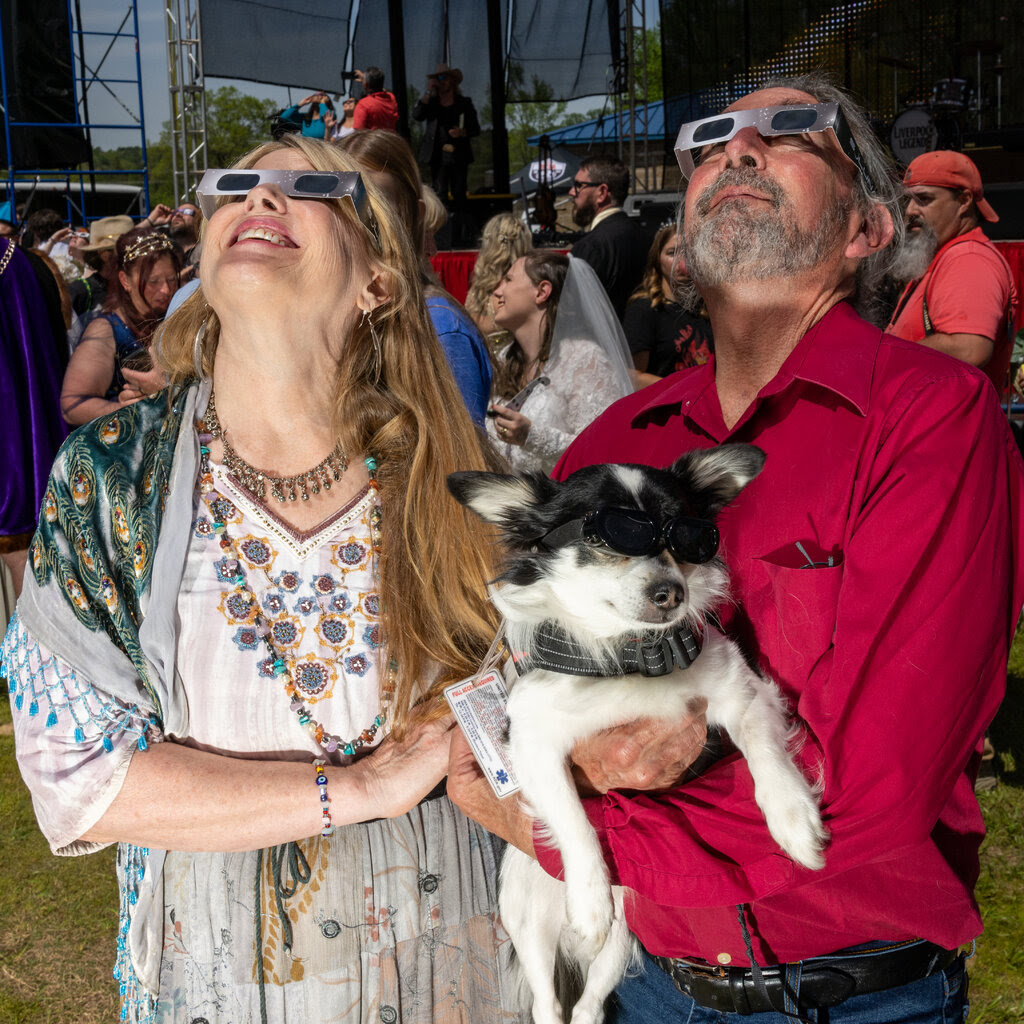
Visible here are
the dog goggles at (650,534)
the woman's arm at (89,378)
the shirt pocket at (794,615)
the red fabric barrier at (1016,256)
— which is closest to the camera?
the shirt pocket at (794,615)

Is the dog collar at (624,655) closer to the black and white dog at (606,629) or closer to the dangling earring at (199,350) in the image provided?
the black and white dog at (606,629)

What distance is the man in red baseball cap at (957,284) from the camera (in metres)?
4.51

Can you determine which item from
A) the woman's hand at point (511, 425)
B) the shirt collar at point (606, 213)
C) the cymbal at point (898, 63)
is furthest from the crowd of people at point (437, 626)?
the cymbal at point (898, 63)

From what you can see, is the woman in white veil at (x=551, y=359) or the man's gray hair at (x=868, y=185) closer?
the man's gray hair at (x=868, y=185)

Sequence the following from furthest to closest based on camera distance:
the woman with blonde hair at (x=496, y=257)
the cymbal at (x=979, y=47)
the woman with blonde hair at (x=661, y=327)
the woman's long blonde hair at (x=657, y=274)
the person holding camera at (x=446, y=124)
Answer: the cymbal at (x=979, y=47)
the person holding camera at (x=446, y=124)
the woman's long blonde hair at (x=657, y=274)
the woman with blonde hair at (x=661, y=327)
the woman with blonde hair at (x=496, y=257)

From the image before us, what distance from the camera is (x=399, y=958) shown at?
6.02ft

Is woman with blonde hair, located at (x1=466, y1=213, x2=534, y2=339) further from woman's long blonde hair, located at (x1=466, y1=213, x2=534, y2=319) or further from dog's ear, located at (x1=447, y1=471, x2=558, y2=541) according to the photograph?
dog's ear, located at (x1=447, y1=471, x2=558, y2=541)

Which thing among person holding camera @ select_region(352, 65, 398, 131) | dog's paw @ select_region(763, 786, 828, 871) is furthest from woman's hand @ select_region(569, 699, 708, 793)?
person holding camera @ select_region(352, 65, 398, 131)

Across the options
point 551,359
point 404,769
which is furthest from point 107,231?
point 404,769

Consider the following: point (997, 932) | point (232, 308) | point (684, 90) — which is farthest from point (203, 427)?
point (684, 90)

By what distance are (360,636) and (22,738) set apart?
0.61 metres

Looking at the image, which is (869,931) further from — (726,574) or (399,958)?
(399,958)

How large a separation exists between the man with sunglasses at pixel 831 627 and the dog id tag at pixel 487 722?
7cm

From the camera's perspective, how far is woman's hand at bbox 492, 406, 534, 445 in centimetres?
443
